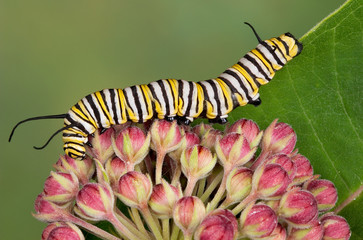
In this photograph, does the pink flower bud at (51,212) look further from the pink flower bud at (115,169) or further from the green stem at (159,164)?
the green stem at (159,164)

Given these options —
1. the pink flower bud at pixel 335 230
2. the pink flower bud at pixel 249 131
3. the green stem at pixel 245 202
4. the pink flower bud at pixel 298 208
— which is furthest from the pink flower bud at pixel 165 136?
the pink flower bud at pixel 335 230

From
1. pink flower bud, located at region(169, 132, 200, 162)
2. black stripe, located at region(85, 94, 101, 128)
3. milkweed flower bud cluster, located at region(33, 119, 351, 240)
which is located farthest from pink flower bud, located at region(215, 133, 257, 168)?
black stripe, located at region(85, 94, 101, 128)

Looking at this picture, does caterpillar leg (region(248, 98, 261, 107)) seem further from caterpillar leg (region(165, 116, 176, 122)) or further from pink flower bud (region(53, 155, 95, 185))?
pink flower bud (region(53, 155, 95, 185))

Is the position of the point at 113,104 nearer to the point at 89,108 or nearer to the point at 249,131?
the point at 89,108

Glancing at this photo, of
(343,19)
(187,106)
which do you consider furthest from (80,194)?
(343,19)

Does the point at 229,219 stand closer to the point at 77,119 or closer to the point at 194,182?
the point at 194,182

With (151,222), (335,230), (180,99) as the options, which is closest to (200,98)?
(180,99)

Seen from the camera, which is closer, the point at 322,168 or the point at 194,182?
the point at 194,182
